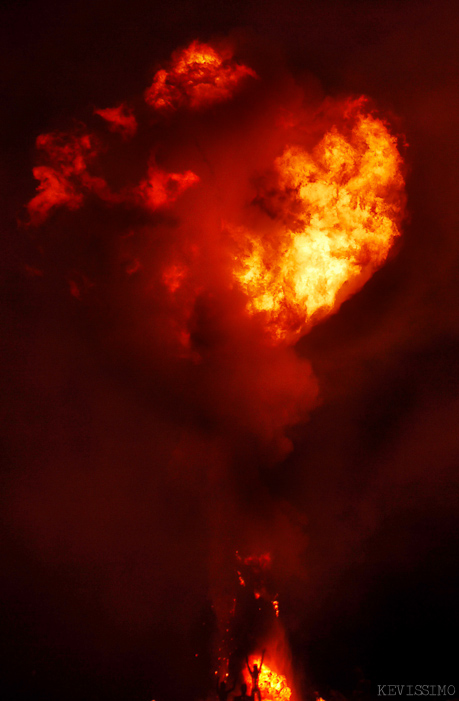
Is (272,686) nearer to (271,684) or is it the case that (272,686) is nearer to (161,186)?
(271,684)

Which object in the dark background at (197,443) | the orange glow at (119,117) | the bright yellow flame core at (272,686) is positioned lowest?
the bright yellow flame core at (272,686)

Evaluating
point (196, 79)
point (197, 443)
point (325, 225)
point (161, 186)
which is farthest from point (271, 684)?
point (196, 79)

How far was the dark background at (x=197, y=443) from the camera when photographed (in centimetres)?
930

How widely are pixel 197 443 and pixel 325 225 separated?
5050 millimetres

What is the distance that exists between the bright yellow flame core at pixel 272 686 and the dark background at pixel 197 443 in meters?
0.65

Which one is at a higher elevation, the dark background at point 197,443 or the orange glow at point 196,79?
the orange glow at point 196,79

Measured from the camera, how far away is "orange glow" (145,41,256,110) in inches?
A: 356

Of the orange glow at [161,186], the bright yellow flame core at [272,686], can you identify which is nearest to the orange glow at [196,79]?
the orange glow at [161,186]

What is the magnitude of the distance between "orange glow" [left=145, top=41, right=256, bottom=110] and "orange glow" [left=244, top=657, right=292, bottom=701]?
10944 millimetres

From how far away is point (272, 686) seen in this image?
32.9 feet

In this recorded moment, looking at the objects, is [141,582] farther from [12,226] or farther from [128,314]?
[12,226]

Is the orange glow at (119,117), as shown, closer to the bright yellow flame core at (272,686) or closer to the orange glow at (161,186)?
the orange glow at (161,186)

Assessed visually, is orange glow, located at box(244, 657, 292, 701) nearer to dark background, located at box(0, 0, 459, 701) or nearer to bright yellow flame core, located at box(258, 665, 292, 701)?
bright yellow flame core, located at box(258, 665, 292, 701)

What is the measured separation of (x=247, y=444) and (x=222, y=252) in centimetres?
397
